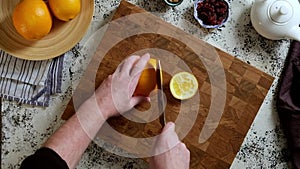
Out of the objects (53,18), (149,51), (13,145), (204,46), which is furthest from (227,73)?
(13,145)

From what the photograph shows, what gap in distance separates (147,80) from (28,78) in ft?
0.89

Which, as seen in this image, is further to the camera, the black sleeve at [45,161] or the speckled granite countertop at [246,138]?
the speckled granite countertop at [246,138]

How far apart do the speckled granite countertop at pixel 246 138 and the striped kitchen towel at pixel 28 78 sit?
0.08ft

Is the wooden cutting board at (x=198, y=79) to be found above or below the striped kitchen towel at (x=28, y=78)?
above

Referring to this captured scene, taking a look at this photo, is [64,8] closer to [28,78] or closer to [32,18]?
[32,18]

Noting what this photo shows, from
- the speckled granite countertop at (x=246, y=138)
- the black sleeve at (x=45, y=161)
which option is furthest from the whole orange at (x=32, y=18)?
the black sleeve at (x=45, y=161)

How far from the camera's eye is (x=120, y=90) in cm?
106

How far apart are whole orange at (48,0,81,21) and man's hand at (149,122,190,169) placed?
314 millimetres

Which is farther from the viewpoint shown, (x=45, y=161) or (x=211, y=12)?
(x=211, y=12)

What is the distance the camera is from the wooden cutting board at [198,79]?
106 centimetres

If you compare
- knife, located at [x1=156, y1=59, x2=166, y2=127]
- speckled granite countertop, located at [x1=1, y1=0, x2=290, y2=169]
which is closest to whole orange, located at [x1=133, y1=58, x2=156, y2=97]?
knife, located at [x1=156, y1=59, x2=166, y2=127]

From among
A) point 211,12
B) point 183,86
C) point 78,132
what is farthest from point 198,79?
point 78,132

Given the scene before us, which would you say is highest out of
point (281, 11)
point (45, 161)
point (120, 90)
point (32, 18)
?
point (281, 11)

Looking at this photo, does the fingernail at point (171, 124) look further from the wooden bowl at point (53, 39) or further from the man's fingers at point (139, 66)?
the wooden bowl at point (53, 39)
